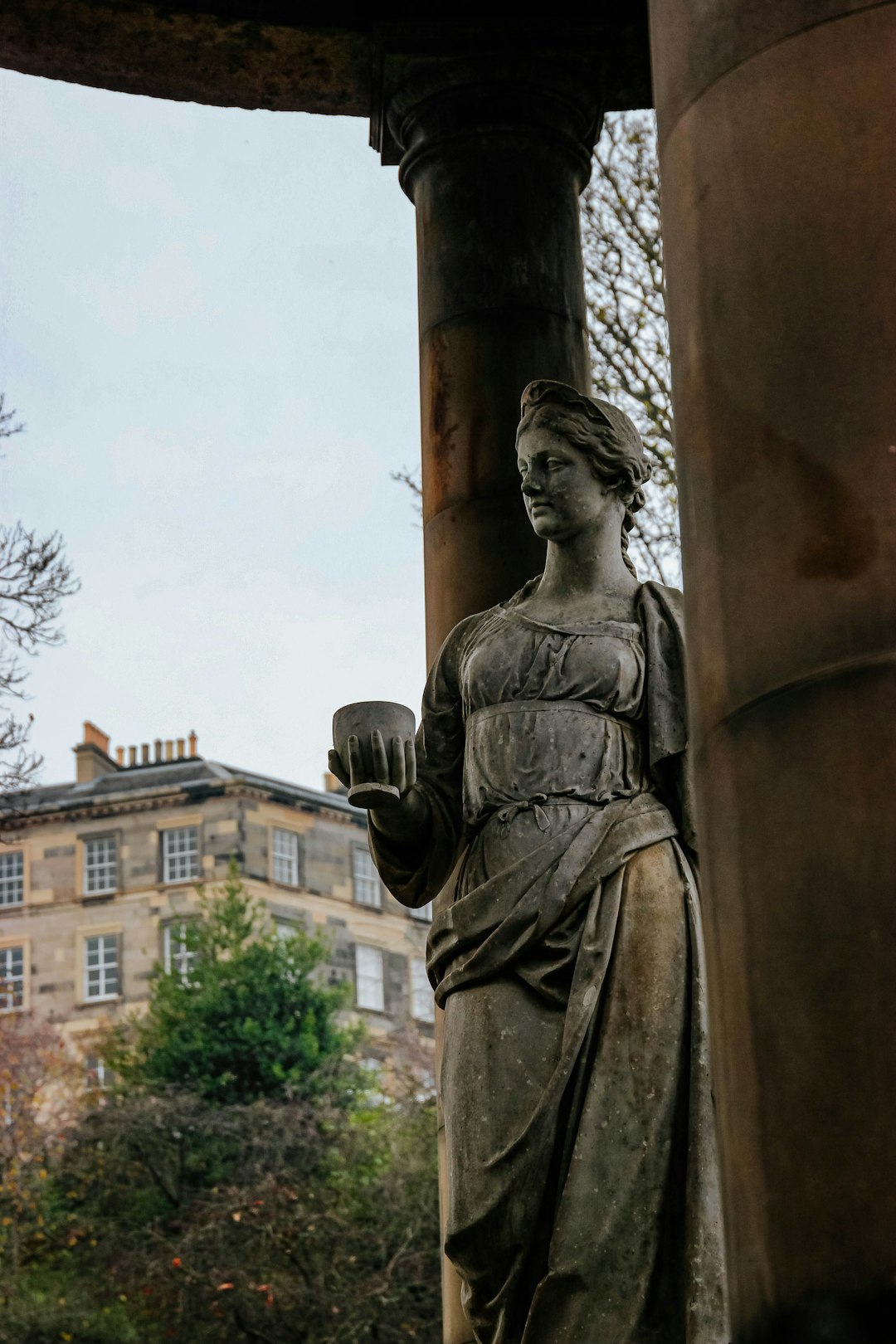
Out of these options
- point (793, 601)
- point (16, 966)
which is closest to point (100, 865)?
point (16, 966)

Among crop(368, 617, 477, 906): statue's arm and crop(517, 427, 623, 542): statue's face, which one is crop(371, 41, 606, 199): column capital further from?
crop(368, 617, 477, 906): statue's arm

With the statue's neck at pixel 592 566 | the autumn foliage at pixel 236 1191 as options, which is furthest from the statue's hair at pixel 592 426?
the autumn foliage at pixel 236 1191

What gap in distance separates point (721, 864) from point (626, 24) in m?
8.60

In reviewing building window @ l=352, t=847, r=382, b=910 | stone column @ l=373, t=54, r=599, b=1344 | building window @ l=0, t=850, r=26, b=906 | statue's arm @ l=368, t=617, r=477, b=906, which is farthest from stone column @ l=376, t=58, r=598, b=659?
building window @ l=0, t=850, r=26, b=906

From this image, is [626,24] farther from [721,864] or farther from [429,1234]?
[429,1234]

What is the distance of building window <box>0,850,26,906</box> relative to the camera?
82250 mm

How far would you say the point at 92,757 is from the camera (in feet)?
276

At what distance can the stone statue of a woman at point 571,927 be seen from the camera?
762 cm

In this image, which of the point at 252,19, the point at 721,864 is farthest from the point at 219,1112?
the point at 721,864

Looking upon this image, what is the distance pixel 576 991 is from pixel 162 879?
72.5 meters

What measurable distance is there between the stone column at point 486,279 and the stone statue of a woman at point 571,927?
277cm

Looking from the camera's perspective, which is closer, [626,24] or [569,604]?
[569,604]

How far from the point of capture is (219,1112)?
162ft

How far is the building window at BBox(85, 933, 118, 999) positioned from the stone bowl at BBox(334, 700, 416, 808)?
2826 inches
